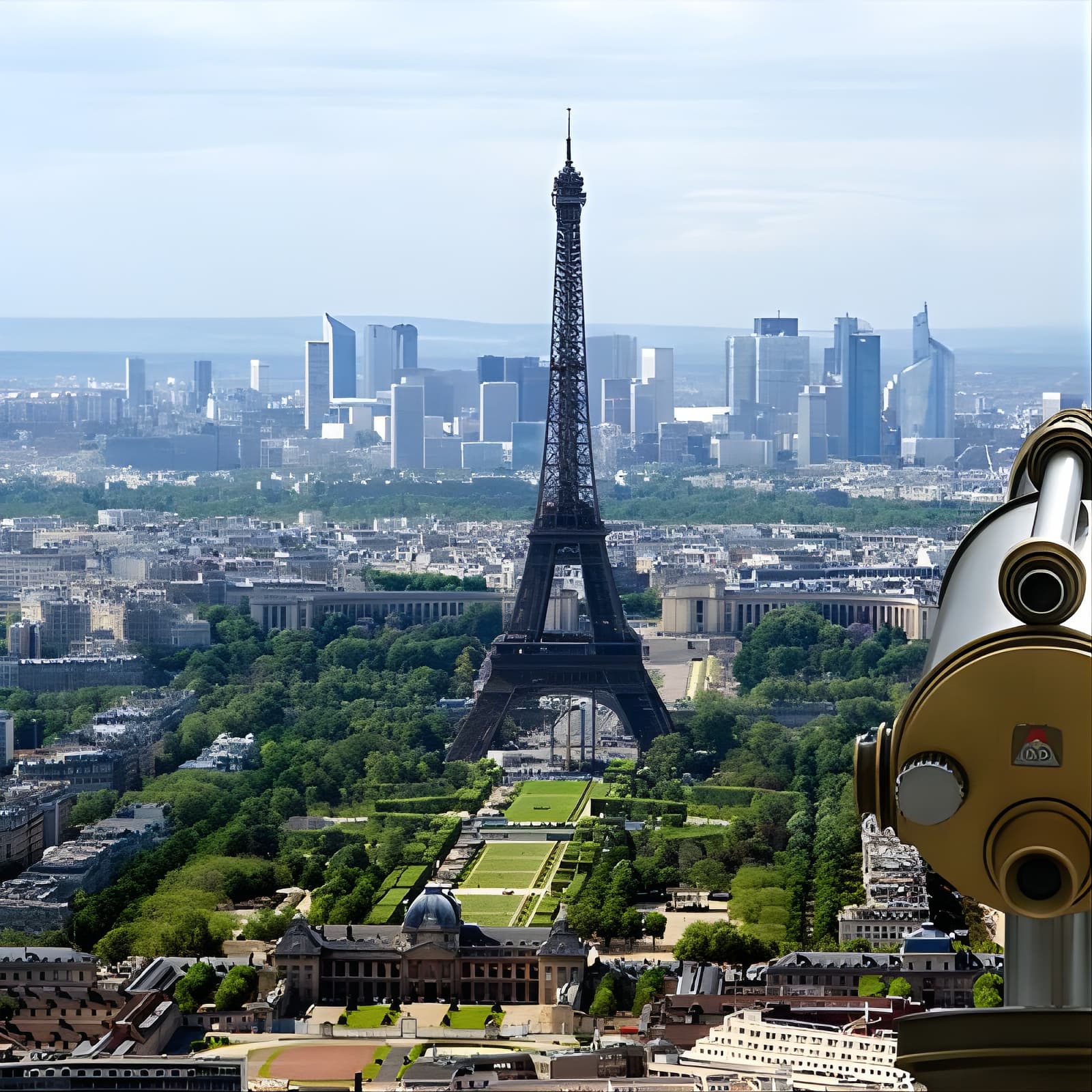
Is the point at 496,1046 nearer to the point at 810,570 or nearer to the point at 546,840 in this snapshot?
the point at 546,840

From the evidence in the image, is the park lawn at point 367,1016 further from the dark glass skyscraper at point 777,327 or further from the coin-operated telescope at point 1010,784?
the dark glass skyscraper at point 777,327

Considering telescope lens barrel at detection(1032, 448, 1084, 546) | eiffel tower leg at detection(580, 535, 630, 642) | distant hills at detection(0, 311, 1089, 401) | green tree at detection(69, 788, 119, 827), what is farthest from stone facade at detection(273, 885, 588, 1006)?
distant hills at detection(0, 311, 1089, 401)

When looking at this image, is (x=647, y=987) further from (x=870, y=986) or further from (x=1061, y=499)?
(x=1061, y=499)

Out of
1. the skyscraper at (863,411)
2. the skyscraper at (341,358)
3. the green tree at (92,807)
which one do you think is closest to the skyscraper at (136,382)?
the skyscraper at (341,358)

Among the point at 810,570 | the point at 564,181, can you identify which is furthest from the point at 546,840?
the point at 810,570

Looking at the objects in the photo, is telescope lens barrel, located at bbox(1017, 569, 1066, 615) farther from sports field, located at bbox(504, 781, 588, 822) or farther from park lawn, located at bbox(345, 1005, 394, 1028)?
sports field, located at bbox(504, 781, 588, 822)

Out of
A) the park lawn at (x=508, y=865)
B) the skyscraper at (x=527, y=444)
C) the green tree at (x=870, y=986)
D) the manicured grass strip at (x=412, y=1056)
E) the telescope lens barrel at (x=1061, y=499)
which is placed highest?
the skyscraper at (x=527, y=444)
